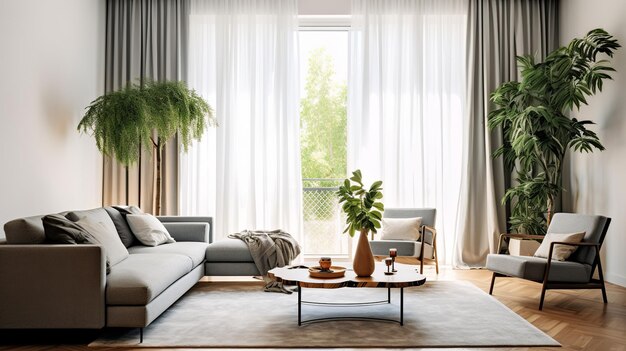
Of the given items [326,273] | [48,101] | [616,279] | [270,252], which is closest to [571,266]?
[616,279]

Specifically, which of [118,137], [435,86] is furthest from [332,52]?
[118,137]

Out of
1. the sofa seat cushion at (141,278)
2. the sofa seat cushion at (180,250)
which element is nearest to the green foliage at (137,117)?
the sofa seat cushion at (180,250)

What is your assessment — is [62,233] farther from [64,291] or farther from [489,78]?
[489,78]

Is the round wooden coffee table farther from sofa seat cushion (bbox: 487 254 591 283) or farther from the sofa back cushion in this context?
the sofa back cushion

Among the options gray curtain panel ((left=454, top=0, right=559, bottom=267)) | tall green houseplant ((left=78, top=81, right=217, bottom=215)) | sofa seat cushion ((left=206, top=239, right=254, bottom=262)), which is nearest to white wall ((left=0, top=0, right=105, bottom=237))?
tall green houseplant ((left=78, top=81, right=217, bottom=215))

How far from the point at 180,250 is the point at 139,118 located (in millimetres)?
1581

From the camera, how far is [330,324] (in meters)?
4.16

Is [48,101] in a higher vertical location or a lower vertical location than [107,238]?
higher

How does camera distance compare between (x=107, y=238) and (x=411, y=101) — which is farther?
(x=411, y=101)

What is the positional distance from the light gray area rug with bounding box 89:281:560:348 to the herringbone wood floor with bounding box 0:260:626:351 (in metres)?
0.14

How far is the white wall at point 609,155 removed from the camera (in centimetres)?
581

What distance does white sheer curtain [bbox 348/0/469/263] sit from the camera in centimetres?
718

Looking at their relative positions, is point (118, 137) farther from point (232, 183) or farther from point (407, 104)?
point (407, 104)

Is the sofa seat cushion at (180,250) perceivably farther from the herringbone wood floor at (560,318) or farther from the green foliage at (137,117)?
the green foliage at (137,117)
